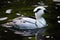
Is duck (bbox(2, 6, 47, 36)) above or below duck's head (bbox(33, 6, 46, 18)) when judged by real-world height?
below

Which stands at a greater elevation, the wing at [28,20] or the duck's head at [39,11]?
the duck's head at [39,11]

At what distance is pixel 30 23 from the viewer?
1.08 meters

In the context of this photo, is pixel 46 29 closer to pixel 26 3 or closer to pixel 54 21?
pixel 54 21

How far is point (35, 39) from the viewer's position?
1045mm

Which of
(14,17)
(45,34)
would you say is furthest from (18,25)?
(45,34)

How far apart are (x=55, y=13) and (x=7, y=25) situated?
0.36 meters

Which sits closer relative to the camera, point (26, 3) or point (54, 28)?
point (54, 28)

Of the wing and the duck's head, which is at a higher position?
the duck's head

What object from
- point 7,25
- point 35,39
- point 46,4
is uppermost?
point 46,4

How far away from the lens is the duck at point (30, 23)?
3.54ft

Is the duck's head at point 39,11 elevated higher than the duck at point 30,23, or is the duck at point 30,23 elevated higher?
the duck's head at point 39,11

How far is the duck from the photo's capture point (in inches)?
42.5

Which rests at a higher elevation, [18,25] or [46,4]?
[46,4]

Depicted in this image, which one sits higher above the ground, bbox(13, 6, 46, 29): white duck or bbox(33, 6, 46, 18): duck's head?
bbox(33, 6, 46, 18): duck's head
